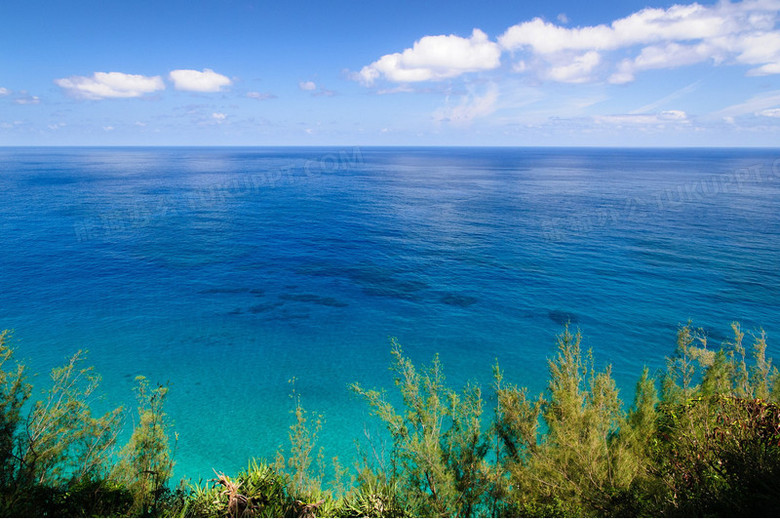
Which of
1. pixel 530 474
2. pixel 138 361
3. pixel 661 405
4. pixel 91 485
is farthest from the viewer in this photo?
pixel 138 361

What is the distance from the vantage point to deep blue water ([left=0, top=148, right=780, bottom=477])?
4041cm

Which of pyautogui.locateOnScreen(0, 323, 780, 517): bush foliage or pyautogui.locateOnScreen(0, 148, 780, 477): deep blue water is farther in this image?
pyautogui.locateOnScreen(0, 148, 780, 477): deep blue water

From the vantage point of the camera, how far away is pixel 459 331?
49.1 metres

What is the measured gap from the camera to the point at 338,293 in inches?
2330

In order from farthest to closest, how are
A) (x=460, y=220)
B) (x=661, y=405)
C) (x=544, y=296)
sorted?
1. (x=460, y=220)
2. (x=544, y=296)
3. (x=661, y=405)

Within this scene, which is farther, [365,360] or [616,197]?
[616,197]

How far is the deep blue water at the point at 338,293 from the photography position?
40406 millimetres

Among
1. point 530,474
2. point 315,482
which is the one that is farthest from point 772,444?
point 315,482

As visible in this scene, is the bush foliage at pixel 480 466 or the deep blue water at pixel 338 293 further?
the deep blue water at pixel 338 293

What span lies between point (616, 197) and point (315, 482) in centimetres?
13034

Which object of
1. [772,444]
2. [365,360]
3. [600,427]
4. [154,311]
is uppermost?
[772,444]

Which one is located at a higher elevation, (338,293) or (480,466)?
(480,466)

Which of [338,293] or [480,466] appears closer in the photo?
[480,466]

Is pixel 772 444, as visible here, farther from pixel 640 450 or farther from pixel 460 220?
pixel 460 220
